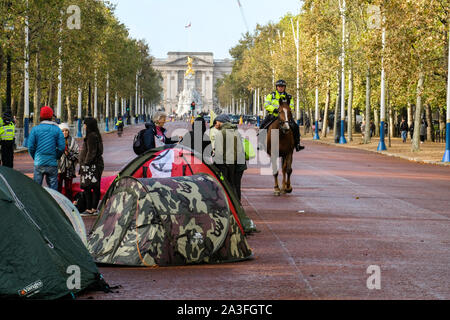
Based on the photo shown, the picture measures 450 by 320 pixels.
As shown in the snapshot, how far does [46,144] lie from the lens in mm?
14133

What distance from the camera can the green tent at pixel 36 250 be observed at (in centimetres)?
753

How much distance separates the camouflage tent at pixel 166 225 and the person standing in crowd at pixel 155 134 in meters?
4.84

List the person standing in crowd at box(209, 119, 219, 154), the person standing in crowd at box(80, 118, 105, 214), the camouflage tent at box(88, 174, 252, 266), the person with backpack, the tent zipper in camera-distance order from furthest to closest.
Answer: the person standing in crowd at box(80, 118, 105, 214)
the person with backpack
the person standing in crowd at box(209, 119, 219, 154)
the camouflage tent at box(88, 174, 252, 266)
the tent zipper

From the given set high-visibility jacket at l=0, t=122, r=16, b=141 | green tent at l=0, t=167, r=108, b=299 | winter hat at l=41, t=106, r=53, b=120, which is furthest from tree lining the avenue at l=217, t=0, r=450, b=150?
green tent at l=0, t=167, r=108, b=299

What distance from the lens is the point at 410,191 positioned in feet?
67.6

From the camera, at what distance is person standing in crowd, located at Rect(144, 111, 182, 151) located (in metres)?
14.7

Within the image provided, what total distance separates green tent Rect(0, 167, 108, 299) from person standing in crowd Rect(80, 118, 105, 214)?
268 inches

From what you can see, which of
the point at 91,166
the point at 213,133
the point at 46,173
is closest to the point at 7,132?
the point at 91,166

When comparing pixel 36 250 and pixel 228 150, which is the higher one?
pixel 228 150

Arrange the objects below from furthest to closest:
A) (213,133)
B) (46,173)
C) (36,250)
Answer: (46,173) < (213,133) < (36,250)

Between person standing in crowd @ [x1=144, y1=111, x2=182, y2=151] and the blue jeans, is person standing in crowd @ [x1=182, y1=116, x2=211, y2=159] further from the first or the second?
the blue jeans

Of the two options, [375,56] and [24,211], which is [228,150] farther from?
[375,56]

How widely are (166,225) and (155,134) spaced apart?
5.78m
